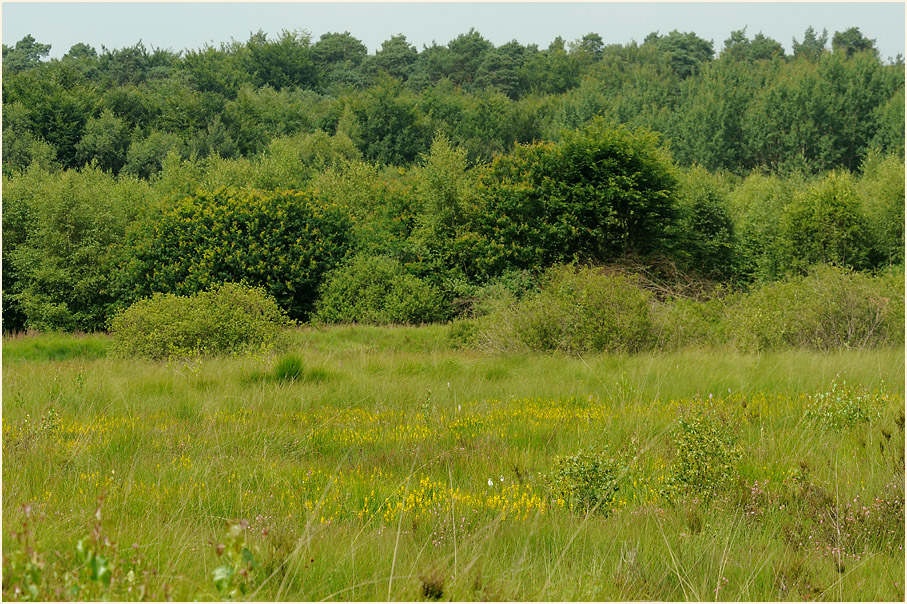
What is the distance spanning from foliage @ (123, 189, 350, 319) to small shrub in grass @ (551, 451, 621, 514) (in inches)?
1025

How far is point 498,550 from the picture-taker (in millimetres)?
3438

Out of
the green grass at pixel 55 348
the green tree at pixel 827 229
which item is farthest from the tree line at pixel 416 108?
the green grass at pixel 55 348

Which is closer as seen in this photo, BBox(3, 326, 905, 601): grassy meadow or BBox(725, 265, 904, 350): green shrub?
BBox(3, 326, 905, 601): grassy meadow

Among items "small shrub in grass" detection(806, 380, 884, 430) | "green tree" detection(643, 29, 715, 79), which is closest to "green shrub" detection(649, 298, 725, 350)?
"small shrub in grass" detection(806, 380, 884, 430)

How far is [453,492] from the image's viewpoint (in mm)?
4180

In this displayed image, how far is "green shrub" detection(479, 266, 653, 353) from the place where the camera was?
13383 mm

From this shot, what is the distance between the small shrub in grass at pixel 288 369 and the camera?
Result: 8.76 m

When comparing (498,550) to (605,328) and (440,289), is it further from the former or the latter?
(440,289)

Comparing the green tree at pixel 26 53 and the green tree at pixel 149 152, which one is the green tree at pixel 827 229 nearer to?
the green tree at pixel 149 152

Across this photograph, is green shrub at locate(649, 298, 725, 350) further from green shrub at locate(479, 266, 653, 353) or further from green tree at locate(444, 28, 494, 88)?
green tree at locate(444, 28, 494, 88)

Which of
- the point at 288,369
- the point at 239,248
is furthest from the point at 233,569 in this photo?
the point at 239,248

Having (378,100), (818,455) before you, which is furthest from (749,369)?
(378,100)

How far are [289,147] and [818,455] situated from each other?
55.8 meters

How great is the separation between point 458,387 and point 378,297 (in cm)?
2074
